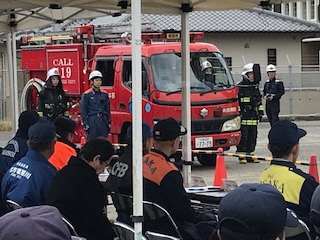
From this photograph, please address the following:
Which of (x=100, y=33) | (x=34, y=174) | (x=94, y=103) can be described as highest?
(x=100, y=33)

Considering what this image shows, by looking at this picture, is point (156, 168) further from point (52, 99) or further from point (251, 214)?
point (52, 99)

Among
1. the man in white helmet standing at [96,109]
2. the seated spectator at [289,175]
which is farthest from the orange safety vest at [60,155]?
the man in white helmet standing at [96,109]

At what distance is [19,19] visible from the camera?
11.1 m

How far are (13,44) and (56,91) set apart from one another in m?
3.08

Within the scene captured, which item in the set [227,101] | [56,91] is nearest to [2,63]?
[56,91]

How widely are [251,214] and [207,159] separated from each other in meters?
11.9

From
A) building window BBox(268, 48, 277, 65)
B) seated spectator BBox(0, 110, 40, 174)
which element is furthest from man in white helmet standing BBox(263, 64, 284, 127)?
building window BBox(268, 48, 277, 65)

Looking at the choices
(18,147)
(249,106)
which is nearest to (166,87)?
(249,106)

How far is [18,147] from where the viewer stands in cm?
699

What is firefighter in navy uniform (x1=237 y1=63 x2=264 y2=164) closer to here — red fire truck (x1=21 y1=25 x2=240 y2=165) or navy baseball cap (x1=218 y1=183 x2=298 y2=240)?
red fire truck (x1=21 y1=25 x2=240 y2=165)

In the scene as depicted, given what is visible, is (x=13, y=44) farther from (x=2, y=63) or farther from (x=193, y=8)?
(x=2, y=63)

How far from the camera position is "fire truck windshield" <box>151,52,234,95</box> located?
13172 mm

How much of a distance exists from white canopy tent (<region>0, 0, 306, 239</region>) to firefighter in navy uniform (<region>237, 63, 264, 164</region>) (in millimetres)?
4494

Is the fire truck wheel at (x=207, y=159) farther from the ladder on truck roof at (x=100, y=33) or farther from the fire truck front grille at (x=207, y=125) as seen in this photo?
the ladder on truck roof at (x=100, y=33)
